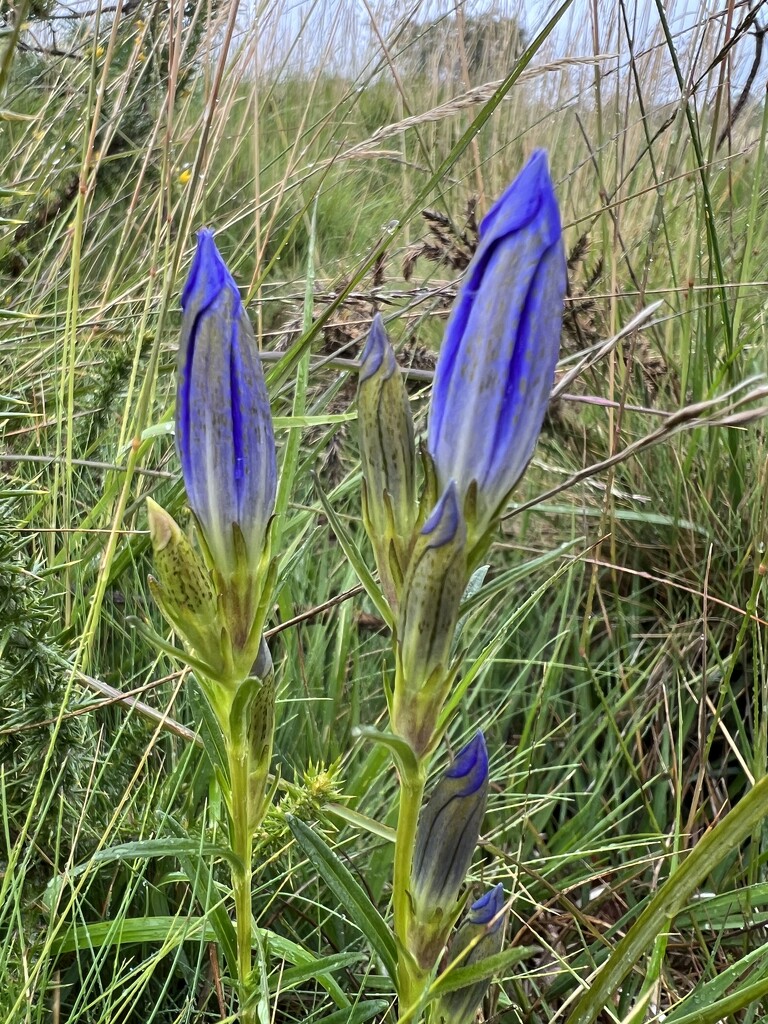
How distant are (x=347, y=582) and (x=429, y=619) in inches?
33.7

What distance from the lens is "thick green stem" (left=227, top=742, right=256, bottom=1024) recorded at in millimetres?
581

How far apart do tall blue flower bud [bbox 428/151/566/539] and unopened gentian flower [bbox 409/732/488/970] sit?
0.59 ft

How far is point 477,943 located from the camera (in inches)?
23.5

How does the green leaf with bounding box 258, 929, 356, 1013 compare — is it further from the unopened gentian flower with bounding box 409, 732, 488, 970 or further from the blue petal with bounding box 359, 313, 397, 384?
the blue petal with bounding box 359, 313, 397, 384

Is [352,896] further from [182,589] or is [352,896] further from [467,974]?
[182,589]

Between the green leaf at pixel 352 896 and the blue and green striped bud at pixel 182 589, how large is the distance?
170mm

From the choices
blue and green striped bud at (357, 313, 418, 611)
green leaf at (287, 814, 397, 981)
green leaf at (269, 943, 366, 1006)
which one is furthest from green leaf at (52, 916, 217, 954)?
blue and green striped bud at (357, 313, 418, 611)

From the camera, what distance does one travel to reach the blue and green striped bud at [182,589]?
545 millimetres

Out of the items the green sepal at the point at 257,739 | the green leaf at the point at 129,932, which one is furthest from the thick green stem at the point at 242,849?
the green leaf at the point at 129,932

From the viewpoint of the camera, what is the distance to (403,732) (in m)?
0.54

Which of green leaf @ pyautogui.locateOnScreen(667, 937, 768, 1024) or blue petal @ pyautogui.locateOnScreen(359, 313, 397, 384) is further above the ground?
blue petal @ pyautogui.locateOnScreen(359, 313, 397, 384)

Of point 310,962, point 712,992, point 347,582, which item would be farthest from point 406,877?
point 347,582

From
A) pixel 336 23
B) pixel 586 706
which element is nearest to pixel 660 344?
pixel 586 706

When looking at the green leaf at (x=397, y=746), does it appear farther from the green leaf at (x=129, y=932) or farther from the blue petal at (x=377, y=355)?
the green leaf at (x=129, y=932)
